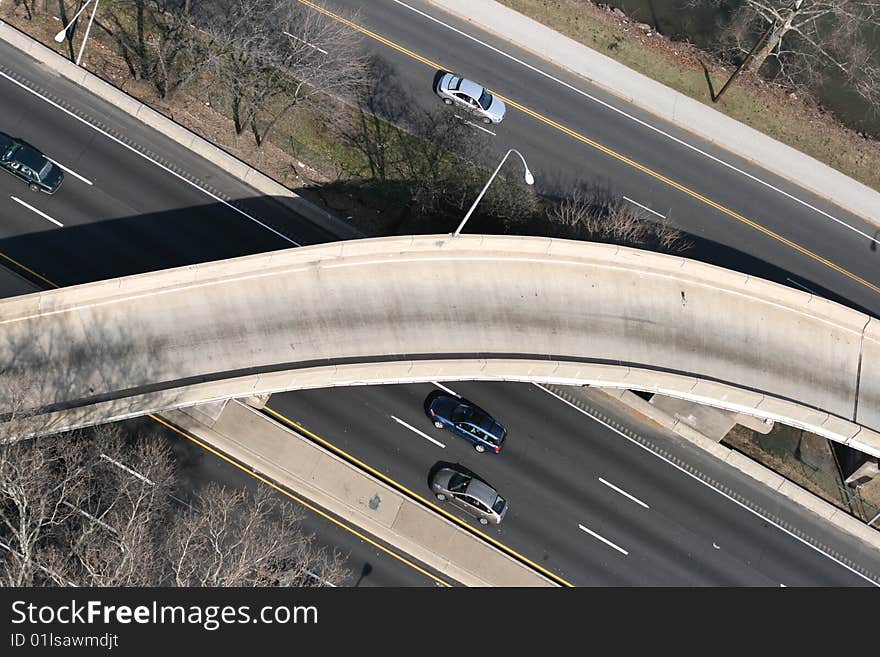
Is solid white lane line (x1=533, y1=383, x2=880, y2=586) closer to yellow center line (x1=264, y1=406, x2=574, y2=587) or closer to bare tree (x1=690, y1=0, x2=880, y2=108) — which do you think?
yellow center line (x1=264, y1=406, x2=574, y2=587)

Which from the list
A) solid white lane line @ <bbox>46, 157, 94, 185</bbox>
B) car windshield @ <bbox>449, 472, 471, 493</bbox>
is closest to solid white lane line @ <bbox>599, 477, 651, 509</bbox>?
car windshield @ <bbox>449, 472, 471, 493</bbox>

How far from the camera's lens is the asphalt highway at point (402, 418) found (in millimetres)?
38812

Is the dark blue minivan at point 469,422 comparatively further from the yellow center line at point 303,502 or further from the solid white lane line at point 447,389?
the yellow center line at point 303,502

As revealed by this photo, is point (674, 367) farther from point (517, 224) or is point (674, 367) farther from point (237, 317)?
point (237, 317)

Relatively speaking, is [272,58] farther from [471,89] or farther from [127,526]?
[127,526]

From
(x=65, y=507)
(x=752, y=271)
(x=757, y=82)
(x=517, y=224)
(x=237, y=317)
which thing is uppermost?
(x=757, y=82)

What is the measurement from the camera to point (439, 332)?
35.4 meters

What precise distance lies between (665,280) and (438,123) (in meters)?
17.2

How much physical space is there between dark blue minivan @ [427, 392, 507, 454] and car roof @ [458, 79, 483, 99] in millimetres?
18892

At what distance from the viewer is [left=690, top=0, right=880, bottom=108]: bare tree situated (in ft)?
166

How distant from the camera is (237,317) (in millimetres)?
34000

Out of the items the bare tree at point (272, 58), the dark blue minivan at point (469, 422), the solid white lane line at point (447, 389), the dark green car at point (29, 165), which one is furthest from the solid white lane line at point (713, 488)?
the dark green car at point (29, 165)

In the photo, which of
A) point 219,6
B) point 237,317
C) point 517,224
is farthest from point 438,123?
point 237,317

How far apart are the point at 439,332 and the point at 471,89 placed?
17.8 metres
